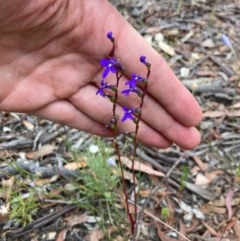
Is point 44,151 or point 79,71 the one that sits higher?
point 79,71

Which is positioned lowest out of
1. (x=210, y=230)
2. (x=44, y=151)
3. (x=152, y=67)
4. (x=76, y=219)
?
(x=210, y=230)

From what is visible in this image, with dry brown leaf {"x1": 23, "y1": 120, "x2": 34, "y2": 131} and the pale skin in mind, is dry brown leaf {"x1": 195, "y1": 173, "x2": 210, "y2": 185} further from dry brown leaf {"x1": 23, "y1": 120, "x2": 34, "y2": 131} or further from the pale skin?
dry brown leaf {"x1": 23, "y1": 120, "x2": 34, "y2": 131}

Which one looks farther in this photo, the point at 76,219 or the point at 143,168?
the point at 143,168

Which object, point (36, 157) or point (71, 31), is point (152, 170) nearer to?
point (36, 157)

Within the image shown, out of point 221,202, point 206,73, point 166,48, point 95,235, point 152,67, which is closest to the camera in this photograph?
point 152,67

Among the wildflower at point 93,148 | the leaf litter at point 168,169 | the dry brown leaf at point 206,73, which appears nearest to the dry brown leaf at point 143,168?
the leaf litter at point 168,169

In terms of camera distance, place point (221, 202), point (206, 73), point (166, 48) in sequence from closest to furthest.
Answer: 1. point (221, 202)
2. point (206, 73)
3. point (166, 48)

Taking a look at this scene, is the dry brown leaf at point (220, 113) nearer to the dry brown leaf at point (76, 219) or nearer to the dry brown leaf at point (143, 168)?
the dry brown leaf at point (143, 168)

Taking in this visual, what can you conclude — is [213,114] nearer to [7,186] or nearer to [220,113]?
[220,113]

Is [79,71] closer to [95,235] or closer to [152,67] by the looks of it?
[152,67]

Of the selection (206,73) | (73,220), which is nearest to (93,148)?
(73,220)
